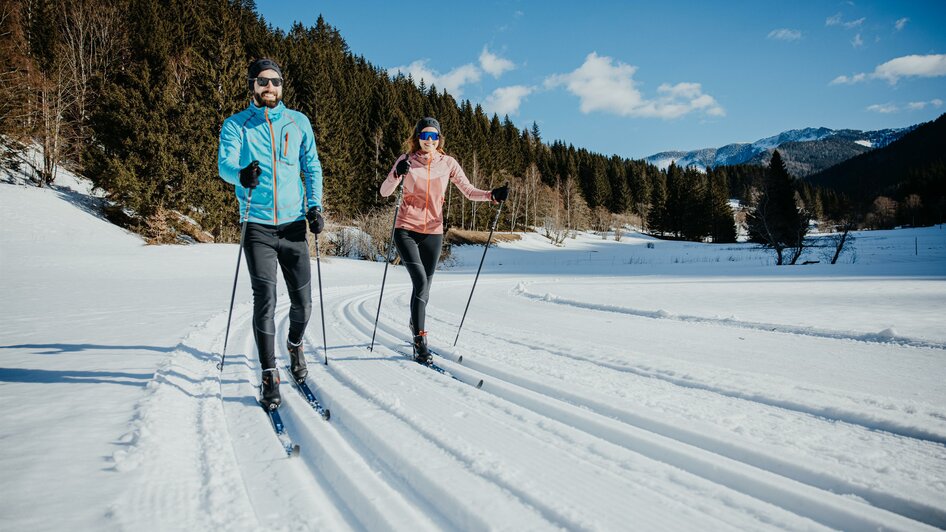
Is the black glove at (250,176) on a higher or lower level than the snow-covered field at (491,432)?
higher

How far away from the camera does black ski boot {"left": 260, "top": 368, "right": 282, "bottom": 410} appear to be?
7.82ft

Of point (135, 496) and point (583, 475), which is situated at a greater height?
point (135, 496)

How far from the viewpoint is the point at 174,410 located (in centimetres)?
221

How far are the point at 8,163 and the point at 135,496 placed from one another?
1074 inches

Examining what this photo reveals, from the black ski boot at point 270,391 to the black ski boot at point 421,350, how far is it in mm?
1181

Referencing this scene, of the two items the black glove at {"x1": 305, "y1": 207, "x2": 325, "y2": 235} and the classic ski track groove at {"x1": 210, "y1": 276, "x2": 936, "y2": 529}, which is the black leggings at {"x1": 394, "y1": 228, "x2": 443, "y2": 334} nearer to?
the classic ski track groove at {"x1": 210, "y1": 276, "x2": 936, "y2": 529}

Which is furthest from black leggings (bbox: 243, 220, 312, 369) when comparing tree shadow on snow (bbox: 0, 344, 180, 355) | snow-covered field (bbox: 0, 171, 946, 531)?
tree shadow on snow (bbox: 0, 344, 180, 355)

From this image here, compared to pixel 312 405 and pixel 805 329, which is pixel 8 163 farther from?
pixel 805 329

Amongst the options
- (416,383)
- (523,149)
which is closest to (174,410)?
(416,383)

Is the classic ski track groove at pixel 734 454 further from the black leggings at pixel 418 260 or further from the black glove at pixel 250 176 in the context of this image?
the black glove at pixel 250 176

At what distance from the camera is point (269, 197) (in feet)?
8.75

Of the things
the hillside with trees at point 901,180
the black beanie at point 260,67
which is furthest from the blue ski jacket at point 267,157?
the hillside with trees at point 901,180

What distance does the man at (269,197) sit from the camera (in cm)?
258

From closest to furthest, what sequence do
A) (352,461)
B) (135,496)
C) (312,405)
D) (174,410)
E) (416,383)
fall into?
1. (135,496)
2. (352,461)
3. (174,410)
4. (312,405)
5. (416,383)
